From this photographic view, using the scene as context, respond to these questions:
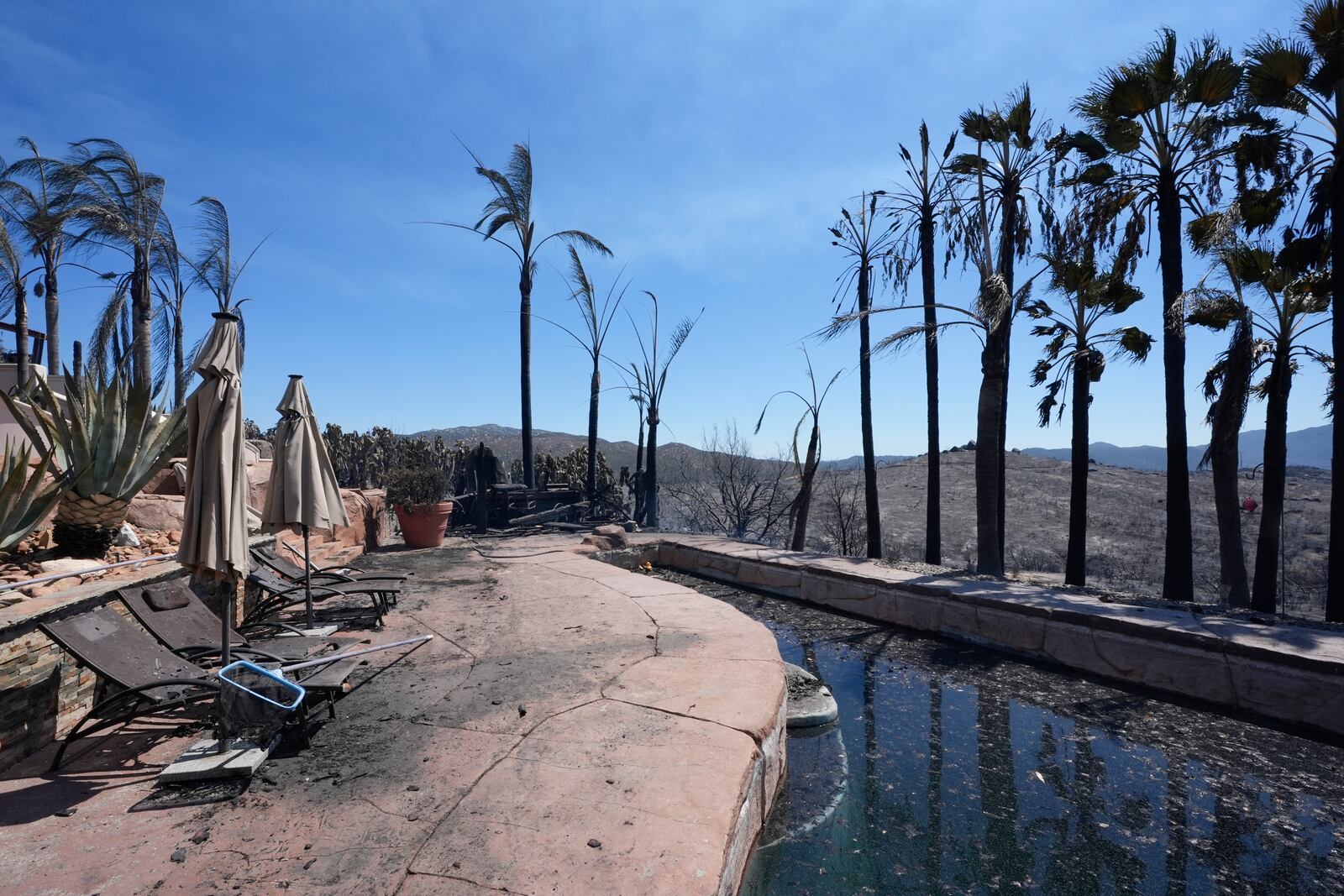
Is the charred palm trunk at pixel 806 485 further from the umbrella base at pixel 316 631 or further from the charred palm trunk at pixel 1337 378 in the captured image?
the umbrella base at pixel 316 631

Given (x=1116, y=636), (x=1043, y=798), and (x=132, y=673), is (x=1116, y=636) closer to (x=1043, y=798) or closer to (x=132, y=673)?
(x=1043, y=798)

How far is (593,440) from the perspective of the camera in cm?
1602

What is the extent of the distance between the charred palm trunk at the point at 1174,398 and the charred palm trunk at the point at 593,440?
1043 centimetres

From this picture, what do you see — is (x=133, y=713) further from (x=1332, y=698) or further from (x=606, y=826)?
(x=1332, y=698)

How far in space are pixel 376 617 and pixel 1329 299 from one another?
1444 centimetres

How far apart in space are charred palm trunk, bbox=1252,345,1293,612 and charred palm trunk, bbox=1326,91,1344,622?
5.34 feet

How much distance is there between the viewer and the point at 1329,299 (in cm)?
1070

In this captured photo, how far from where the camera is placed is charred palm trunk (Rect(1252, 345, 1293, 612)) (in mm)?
10695

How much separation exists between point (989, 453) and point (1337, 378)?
4249mm

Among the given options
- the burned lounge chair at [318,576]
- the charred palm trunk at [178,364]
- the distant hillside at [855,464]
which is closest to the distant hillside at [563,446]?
the distant hillside at [855,464]

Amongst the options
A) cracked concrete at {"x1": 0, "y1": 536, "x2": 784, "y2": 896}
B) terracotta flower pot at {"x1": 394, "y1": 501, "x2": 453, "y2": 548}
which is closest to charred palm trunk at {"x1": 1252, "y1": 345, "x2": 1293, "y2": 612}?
cracked concrete at {"x1": 0, "y1": 536, "x2": 784, "y2": 896}

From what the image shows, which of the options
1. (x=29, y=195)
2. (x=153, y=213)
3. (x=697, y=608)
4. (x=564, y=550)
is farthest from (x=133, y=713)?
(x=29, y=195)

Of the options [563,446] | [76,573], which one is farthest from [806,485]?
[563,446]

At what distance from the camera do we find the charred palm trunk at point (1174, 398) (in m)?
10.4
